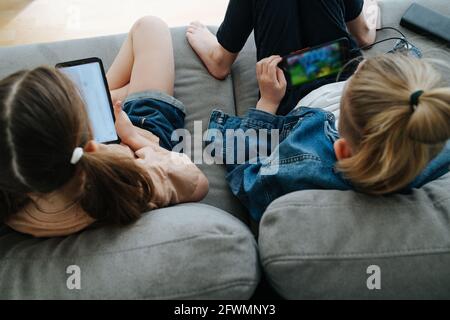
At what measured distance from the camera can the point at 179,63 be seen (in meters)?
1.19

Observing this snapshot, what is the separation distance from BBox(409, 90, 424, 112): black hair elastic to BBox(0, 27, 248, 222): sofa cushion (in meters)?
0.57

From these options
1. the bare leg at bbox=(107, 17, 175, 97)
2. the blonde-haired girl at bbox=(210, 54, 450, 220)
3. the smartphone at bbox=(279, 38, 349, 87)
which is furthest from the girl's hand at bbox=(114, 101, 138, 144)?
the smartphone at bbox=(279, 38, 349, 87)

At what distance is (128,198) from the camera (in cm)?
64

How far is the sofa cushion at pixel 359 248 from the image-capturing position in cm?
57

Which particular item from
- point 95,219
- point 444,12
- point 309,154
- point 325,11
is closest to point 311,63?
point 325,11

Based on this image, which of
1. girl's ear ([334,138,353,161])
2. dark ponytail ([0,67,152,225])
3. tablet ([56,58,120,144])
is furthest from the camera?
tablet ([56,58,120,144])

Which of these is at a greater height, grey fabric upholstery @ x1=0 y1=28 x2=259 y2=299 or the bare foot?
the bare foot

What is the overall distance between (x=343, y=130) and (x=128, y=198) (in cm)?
38

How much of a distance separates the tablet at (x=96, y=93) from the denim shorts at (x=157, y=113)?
9 cm

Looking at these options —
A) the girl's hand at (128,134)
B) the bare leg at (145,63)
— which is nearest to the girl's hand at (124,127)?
the girl's hand at (128,134)

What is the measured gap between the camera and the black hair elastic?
22.3 inches

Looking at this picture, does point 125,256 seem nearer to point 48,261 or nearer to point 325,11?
point 48,261

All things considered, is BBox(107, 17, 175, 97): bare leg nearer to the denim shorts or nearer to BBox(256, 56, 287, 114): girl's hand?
the denim shorts

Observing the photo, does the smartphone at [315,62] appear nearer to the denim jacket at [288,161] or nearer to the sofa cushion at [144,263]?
the denim jacket at [288,161]
